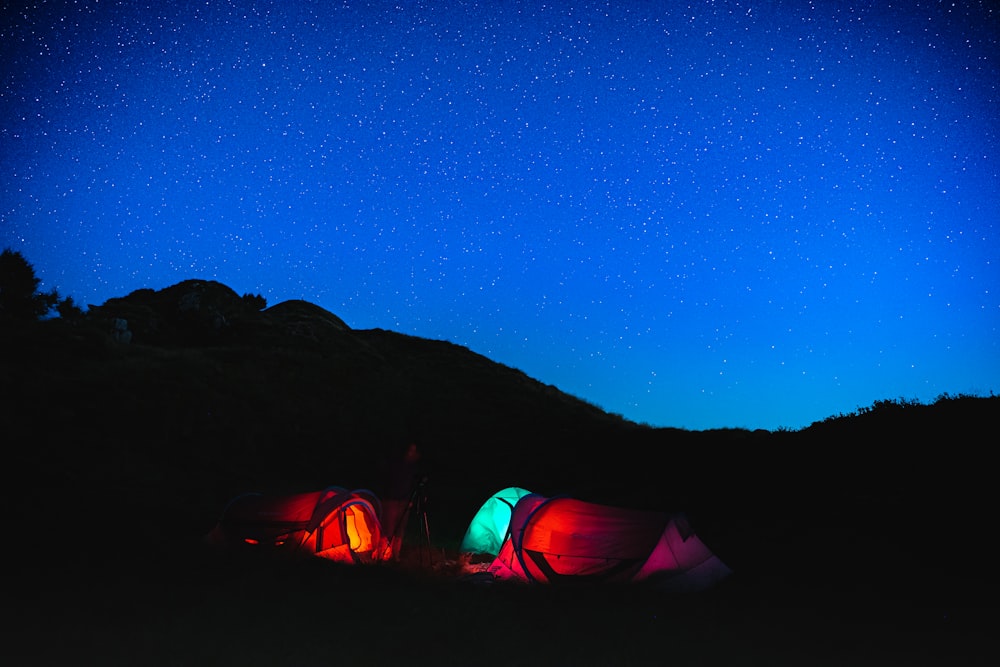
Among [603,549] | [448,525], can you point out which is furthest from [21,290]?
[603,549]

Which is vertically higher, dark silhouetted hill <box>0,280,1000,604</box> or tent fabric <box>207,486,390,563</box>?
dark silhouetted hill <box>0,280,1000,604</box>

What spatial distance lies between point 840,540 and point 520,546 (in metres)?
8.37

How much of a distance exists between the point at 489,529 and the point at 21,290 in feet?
185

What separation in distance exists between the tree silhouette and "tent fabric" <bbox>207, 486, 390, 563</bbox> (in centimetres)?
5058

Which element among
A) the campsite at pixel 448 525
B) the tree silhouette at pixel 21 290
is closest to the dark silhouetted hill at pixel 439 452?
the campsite at pixel 448 525

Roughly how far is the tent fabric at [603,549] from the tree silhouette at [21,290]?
5625 cm

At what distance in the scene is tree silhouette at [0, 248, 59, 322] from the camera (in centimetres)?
5178

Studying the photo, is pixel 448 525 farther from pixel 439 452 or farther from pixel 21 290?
pixel 21 290

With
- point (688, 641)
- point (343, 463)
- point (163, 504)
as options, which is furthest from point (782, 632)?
point (343, 463)

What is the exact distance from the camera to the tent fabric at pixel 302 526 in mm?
13282

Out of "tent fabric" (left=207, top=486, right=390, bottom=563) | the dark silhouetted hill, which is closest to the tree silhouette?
the dark silhouetted hill

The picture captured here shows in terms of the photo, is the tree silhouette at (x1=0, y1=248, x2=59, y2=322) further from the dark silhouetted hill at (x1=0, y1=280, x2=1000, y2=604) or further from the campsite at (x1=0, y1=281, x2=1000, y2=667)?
the campsite at (x1=0, y1=281, x2=1000, y2=667)

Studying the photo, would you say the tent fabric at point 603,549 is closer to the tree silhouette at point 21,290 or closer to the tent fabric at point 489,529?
the tent fabric at point 489,529

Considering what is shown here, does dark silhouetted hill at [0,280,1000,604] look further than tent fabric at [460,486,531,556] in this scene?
No
